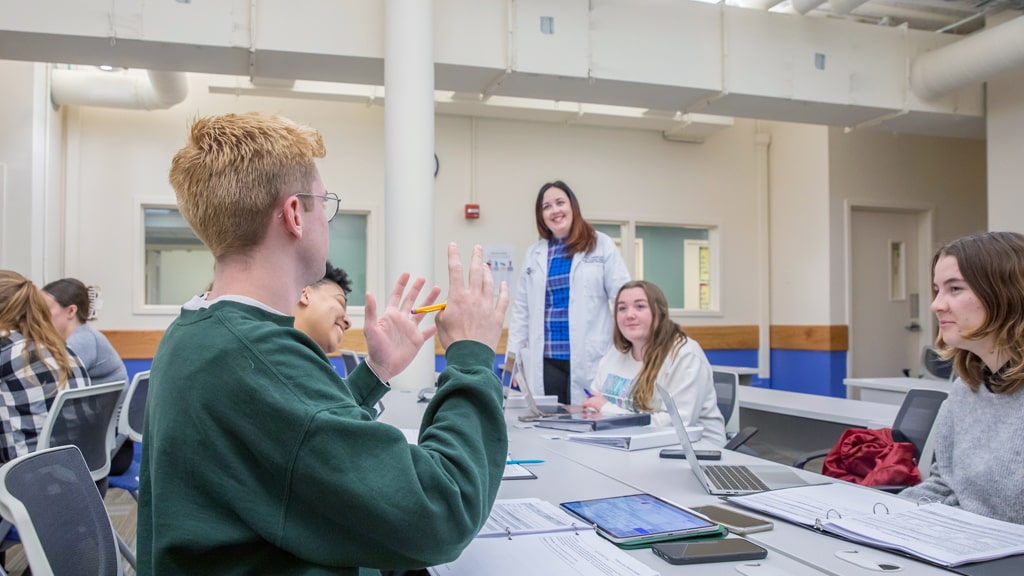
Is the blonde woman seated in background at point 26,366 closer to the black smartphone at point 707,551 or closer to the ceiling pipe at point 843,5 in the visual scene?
the black smartphone at point 707,551

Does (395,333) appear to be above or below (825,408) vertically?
above

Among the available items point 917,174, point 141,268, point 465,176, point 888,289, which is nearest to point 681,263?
point 888,289

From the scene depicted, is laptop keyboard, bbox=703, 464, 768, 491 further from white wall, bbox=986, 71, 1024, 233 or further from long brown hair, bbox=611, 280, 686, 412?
white wall, bbox=986, 71, 1024, 233

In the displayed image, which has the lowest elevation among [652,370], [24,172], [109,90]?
[652,370]

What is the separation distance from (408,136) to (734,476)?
2889 mm

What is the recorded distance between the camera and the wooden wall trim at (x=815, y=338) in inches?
246

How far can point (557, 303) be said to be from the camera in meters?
3.35

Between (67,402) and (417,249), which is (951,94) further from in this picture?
(67,402)

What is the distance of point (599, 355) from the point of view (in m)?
3.28

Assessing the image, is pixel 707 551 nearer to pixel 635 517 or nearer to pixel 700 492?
pixel 635 517

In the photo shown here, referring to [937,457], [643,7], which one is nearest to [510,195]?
[643,7]

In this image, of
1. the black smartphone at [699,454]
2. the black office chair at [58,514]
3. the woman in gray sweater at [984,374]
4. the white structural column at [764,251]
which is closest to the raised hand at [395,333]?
the black office chair at [58,514]

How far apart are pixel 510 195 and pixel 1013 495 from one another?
16.3 feet

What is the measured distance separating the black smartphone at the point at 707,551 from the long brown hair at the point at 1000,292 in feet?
2.79
